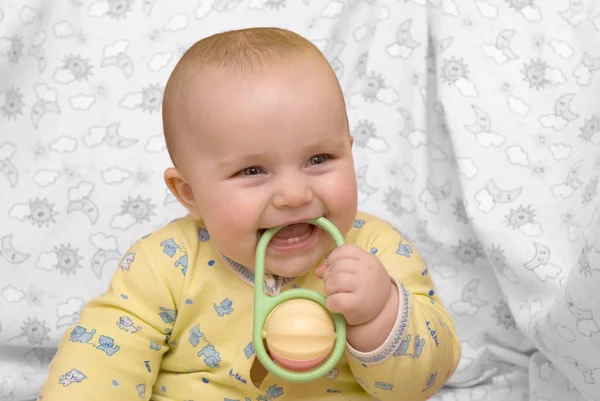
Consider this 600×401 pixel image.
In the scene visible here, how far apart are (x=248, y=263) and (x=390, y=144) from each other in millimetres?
571

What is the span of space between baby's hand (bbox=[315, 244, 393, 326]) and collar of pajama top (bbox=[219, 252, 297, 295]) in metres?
0.12

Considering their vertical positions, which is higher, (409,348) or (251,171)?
(251,171)

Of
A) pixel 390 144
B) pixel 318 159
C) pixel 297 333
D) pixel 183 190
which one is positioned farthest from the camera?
pixel 390 144

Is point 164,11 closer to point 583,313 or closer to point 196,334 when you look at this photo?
point 196,334

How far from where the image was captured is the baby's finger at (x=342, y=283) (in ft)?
3.25

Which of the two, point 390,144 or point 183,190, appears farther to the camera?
point 390,144

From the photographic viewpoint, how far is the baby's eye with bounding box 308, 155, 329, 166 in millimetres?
1045

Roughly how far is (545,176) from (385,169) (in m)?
0.28

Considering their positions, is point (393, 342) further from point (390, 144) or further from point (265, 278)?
point (390, 144)

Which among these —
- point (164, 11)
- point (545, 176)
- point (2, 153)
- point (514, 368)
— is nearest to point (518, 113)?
point (545, 176)

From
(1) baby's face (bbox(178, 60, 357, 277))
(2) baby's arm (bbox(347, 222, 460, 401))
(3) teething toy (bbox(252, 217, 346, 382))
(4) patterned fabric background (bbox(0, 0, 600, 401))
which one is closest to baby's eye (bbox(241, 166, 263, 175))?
(1) baby's face (bbox(178, 60, 357, 277))

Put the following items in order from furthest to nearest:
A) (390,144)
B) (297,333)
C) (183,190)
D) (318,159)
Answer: (390,144) → (183,190) → (318,159) → (297,333)

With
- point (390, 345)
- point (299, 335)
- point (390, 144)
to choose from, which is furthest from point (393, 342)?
point (390, 144)

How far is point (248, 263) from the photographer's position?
110cm
